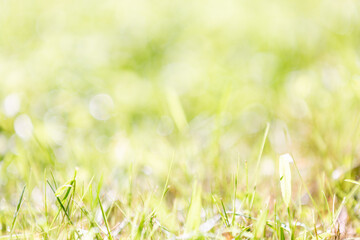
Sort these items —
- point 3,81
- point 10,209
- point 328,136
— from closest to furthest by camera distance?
point 10,209, point 328,136, point 3,81

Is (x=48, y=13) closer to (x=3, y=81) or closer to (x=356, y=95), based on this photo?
(x=3, y=81)

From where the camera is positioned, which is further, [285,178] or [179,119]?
[179,119]

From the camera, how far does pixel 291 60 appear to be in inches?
97.9

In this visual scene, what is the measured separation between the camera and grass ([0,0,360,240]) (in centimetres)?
111

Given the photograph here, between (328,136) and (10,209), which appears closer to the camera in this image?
(10,209)

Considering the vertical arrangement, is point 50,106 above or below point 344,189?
above

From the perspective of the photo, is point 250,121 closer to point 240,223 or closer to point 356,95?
point 356,95

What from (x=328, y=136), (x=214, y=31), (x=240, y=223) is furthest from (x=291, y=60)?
(x=240, y=223)

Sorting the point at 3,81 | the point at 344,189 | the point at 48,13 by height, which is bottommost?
the point at 344,189

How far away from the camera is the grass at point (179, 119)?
1.11 meters

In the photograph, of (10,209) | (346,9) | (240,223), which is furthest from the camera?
(346,9)

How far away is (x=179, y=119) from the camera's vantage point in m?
1.96

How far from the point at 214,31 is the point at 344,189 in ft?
6.24

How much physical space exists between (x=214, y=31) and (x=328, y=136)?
1.53 meters
